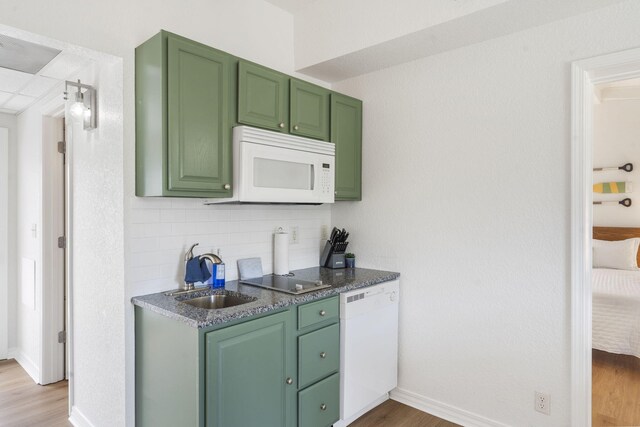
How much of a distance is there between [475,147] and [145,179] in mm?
1922

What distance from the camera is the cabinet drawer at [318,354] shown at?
216cm

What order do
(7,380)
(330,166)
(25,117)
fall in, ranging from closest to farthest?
1. (330,166)
2. (7,380)
3. (25,117)

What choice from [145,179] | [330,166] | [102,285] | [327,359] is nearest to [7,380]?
[102,285]

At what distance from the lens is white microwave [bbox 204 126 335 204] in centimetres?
217

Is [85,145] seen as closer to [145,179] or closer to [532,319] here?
[145,179]

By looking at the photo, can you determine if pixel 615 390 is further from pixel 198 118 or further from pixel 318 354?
pixel 198 118

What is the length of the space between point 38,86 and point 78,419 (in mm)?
2370

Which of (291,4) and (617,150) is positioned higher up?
(291,4)

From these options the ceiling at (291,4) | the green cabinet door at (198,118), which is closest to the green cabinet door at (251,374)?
the green cabinet door at (198,118)

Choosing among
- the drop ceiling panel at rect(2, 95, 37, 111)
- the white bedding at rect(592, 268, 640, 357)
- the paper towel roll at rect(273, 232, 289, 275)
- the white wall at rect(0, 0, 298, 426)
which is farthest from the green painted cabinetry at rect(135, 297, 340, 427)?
the white bedding at rect(592, 268, 640, 357)

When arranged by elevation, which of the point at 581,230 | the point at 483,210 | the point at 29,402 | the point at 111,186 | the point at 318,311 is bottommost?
the point at 29,402

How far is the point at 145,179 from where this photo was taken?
2012 mm

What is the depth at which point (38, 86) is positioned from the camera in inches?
117

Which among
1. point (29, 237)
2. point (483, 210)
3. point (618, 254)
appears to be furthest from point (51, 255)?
point (618, 254)
